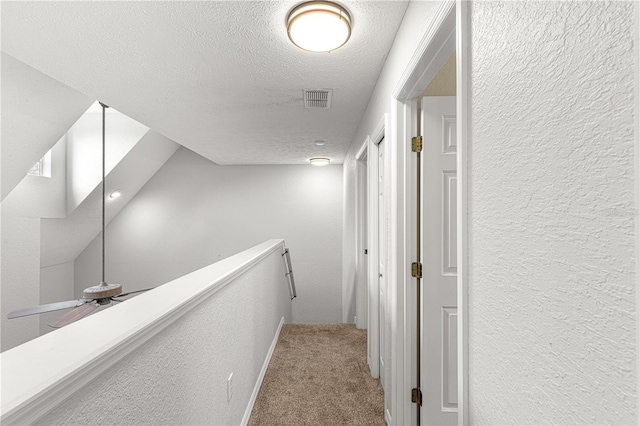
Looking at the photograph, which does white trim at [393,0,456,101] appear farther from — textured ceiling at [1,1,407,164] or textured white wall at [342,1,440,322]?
textured ceiling at [1,1,407,164]

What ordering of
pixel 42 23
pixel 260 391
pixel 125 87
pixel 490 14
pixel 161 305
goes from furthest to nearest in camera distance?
pixel 260 391 < pixel 125 87 < pixel 42 23 < pixel 161 305 < pixel 490 14

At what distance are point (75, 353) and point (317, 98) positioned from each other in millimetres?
2215

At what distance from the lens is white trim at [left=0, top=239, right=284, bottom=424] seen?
53 centimetres

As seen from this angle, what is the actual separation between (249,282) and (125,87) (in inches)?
65.4

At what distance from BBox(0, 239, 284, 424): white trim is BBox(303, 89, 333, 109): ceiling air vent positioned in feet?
5.76

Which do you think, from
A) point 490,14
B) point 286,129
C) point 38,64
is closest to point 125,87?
point 38,64

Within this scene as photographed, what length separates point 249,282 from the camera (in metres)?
2.17

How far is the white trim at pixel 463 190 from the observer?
2.71ft

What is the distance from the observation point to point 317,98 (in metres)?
2.46

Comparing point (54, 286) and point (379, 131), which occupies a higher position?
point (379, 131)

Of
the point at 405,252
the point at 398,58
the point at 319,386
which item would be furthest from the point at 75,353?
the point at 319,386

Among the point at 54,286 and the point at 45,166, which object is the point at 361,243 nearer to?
the point at 45,166

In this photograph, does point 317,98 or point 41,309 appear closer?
point 41,309

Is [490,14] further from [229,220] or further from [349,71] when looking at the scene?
[229,220]
